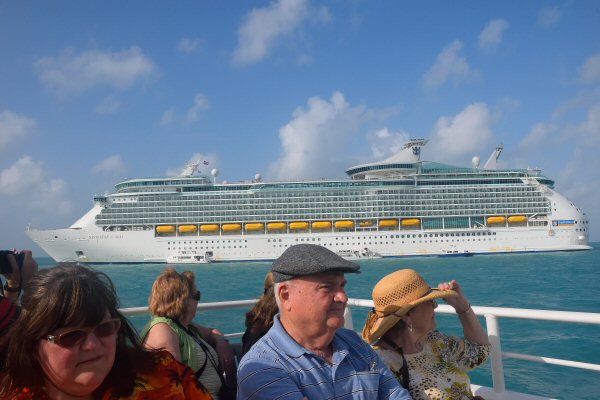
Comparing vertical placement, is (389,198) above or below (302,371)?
above

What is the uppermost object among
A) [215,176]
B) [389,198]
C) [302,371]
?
[215,176]

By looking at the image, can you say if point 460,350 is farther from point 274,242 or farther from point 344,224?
point 344,224

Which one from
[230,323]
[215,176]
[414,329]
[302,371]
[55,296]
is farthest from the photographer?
[215,176]

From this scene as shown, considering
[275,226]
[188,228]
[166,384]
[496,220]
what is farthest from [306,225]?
[166,384]

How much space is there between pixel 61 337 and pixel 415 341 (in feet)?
5.21

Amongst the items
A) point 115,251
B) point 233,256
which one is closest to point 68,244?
point 115,251

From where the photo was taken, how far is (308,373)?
1.68 metres

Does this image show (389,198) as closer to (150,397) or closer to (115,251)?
(115,251)

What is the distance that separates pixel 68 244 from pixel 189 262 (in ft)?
38.3

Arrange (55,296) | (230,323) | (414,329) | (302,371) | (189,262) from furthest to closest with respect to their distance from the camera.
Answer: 1. (189,262)
2. (230,323)
3. (414,329)
4. (302,371)
5. (55,296)

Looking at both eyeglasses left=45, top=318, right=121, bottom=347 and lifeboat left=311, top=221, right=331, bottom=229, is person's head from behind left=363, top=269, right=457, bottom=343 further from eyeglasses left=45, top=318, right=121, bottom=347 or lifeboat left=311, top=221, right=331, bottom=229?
lifeboat left=311, top=221, right=331, bottom=229

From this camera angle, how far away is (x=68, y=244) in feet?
140

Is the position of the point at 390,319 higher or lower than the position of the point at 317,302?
lower

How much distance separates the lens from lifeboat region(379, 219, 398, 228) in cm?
4519
